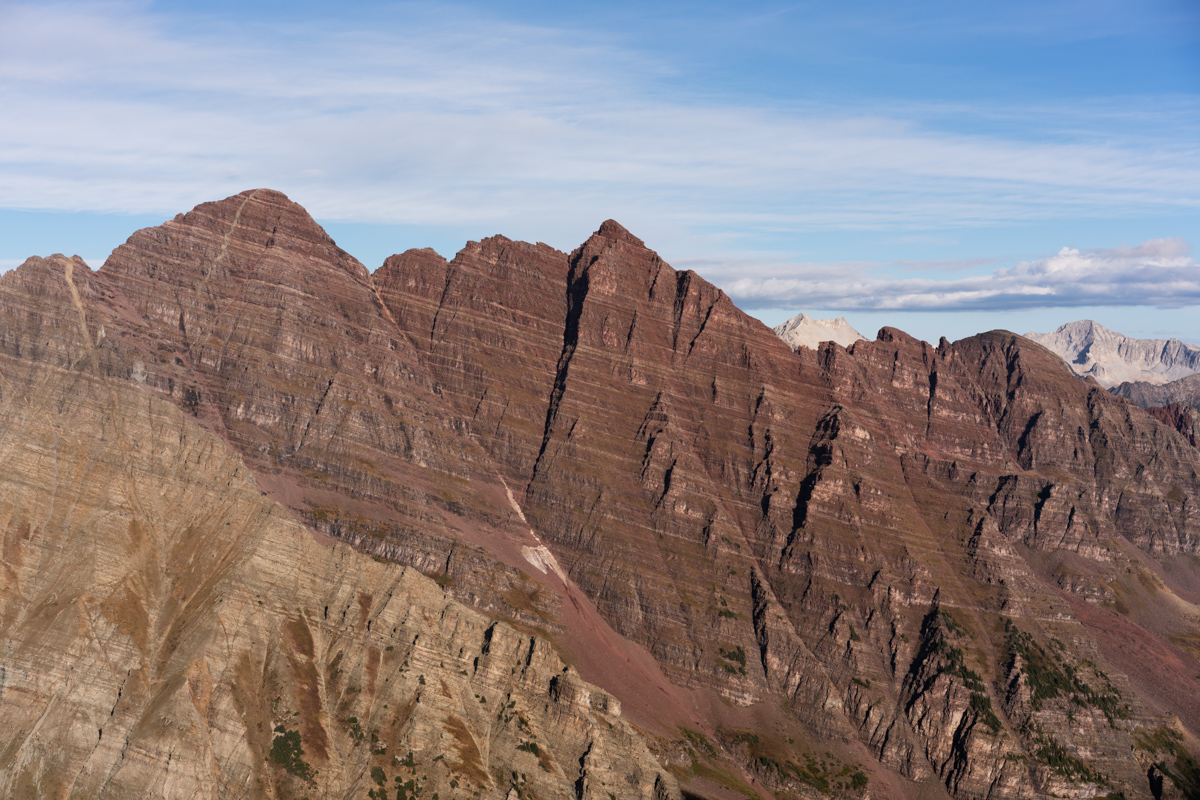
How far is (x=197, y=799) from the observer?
199 metres

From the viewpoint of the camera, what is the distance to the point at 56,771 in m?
198

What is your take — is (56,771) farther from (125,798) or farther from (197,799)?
(197,799)

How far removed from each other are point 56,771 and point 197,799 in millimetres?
29892

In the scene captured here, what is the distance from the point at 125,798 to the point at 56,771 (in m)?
16.4

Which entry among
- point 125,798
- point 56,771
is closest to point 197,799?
point 125,798

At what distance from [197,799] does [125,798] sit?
14.0 metres

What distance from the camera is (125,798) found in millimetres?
196125
